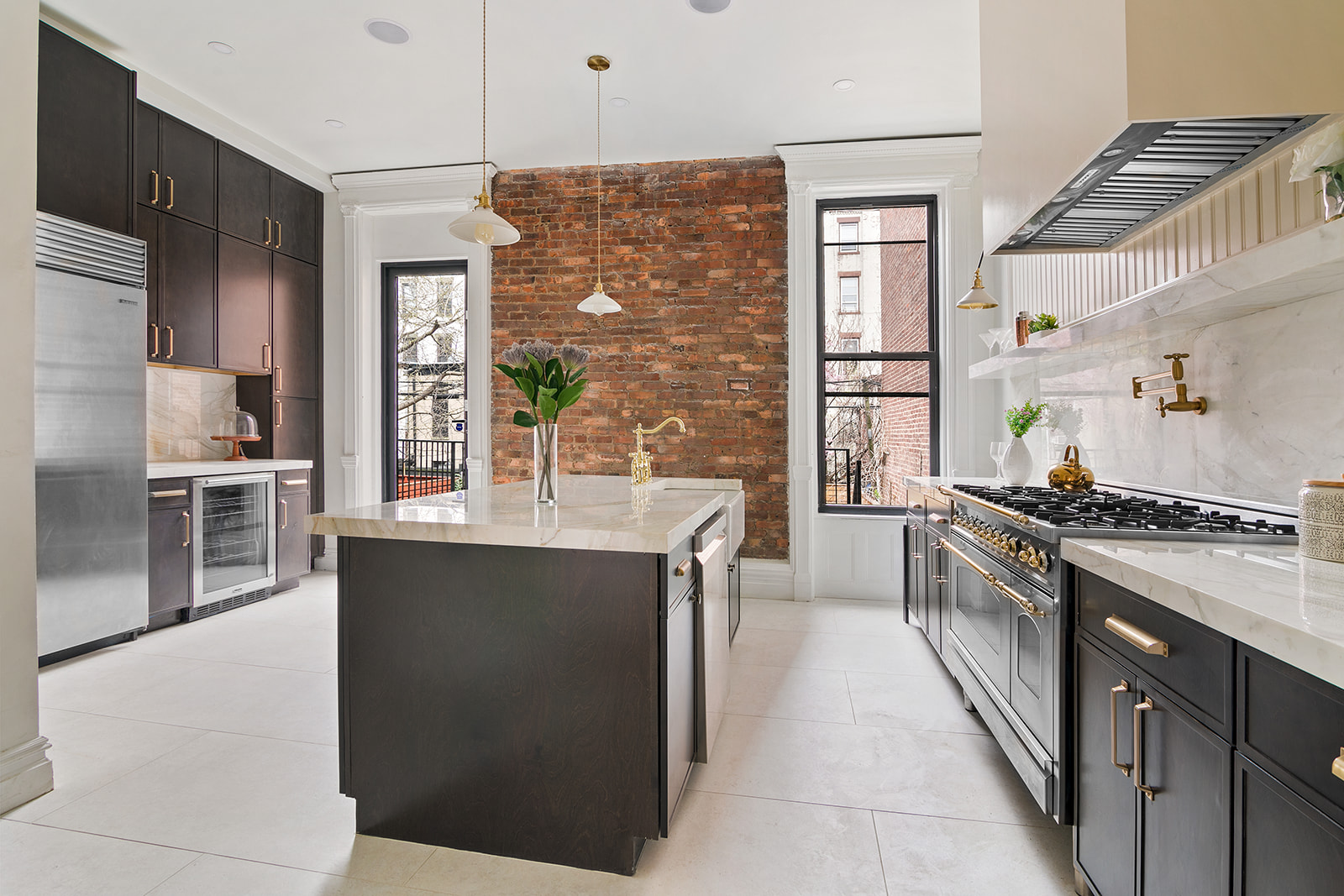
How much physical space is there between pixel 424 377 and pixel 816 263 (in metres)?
3.21

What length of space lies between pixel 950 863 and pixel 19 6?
3.67 m

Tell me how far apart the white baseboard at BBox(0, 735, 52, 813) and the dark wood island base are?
107cm

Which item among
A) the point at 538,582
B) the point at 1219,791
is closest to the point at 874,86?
the point at 538,582

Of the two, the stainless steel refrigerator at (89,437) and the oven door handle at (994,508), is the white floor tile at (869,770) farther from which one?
the stainless steel refrigerator at (89,437)

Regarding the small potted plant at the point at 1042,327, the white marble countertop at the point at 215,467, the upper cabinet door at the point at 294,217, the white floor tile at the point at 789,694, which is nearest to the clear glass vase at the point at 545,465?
the white floor tile at the point at 789,694

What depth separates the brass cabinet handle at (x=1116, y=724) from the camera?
1.33 metres

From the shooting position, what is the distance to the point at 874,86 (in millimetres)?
3777

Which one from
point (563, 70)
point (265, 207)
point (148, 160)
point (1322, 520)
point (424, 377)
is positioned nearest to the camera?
point (1322, 520)

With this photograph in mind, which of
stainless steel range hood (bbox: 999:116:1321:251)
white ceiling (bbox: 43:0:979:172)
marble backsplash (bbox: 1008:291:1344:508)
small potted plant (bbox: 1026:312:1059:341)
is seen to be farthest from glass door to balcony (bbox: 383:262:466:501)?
marble backsplash (bbox: 1008:291:1344:508)

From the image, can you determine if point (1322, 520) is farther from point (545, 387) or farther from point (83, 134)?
point (83, 134)

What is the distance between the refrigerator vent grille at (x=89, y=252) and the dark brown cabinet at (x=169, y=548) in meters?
1.13

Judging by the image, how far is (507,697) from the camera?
1.70 metres

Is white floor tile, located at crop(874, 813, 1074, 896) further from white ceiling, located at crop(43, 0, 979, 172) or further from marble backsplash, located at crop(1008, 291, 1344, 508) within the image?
white ceiling, located at crop(43, 0, 979, 172)

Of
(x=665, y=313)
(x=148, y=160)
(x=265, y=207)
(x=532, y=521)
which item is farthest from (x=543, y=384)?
(x=265, y=207)
